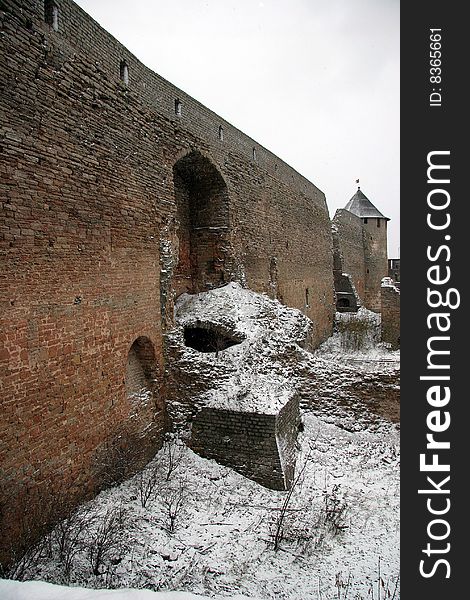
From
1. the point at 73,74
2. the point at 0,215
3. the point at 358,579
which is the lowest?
the point at 358,579

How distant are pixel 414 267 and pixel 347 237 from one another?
2045cm

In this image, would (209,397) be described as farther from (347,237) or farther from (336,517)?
(347,237)

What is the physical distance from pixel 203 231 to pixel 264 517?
22.5 feet

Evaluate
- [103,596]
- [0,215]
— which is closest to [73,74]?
[0,215]

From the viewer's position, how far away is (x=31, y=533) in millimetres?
4738

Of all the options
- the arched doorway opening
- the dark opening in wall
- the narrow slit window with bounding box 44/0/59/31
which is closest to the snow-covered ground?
the dark opening in wall

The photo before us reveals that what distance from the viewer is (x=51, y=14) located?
546cm

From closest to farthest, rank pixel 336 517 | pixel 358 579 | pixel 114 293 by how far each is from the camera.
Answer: pixel 358 579 < pixel 336 517 < pixel 114 293

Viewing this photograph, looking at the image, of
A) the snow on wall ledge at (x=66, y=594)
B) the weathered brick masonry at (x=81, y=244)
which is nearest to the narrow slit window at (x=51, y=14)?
the weathered brick masonry at (x=81, y=244)

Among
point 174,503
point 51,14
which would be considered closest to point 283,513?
point 174,503

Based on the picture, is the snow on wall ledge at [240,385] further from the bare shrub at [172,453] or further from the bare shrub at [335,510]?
the bare shrub at [335,510]

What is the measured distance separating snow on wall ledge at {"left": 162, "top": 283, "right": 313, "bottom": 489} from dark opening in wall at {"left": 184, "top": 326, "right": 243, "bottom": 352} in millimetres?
103

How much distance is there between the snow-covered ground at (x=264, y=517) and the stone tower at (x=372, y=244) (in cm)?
1832

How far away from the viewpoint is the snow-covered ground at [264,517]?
14.2ft
